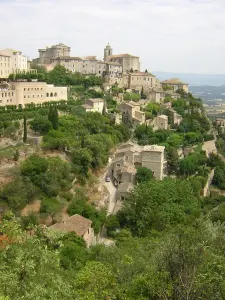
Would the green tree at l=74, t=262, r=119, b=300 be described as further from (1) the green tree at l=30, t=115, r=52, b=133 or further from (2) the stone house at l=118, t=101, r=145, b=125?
(2) the stone house at l=118, t=101, r=145, b=125

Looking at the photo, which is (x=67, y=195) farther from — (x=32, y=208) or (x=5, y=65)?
(x=5, y=65)

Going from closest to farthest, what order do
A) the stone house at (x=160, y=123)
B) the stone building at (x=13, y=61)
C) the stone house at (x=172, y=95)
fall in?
the stone building at (x=13, y=61), the stone house at (x=160, y=123), the stone house at (x=172, y=95)

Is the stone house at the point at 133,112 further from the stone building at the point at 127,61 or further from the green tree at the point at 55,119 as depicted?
the stone building at the point at 127,61

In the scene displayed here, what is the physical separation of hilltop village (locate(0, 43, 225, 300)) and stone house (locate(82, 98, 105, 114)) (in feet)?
0.68

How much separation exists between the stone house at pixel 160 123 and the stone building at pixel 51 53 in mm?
31254

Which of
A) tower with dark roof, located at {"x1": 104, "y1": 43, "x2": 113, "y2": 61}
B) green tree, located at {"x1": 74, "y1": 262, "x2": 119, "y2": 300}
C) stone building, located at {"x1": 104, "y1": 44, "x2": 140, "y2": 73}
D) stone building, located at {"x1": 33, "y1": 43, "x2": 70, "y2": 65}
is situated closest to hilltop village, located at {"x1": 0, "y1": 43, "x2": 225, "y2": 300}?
green tree, located at {"x1": 74, "y1": 262, "x2": 119, "y2": 300}

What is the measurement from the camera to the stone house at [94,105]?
54531 mm

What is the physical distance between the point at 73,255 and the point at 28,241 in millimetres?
11348

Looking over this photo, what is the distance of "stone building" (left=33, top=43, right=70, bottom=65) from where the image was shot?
265 ft

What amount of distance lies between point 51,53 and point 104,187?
50689 millimetres

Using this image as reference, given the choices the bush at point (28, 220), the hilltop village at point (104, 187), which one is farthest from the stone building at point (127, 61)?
the bush at point (28, 220)

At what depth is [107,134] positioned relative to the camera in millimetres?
48594

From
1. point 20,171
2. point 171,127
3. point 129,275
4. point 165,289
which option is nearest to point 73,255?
point 129,275

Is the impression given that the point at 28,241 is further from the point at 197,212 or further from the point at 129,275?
the point at 197,212
